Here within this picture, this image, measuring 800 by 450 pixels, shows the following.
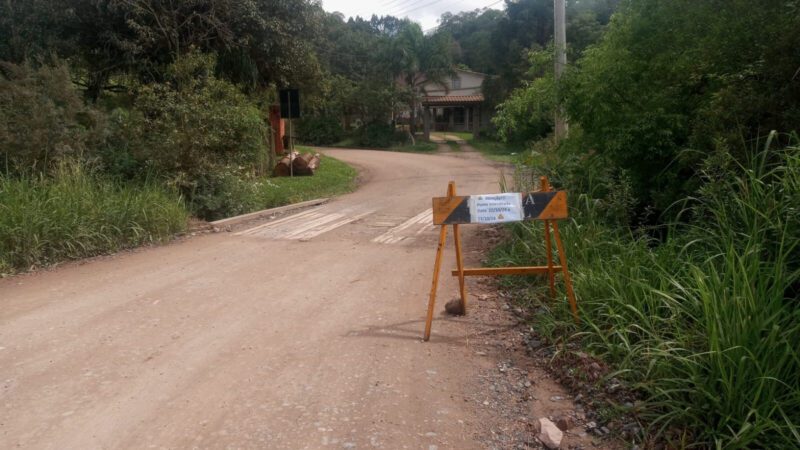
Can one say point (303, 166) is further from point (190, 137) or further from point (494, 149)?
point (494, 149)

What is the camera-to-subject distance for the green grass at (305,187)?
46.9ft

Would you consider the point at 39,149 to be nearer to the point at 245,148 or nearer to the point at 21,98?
the point at 21,98

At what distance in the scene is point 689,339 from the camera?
376cm

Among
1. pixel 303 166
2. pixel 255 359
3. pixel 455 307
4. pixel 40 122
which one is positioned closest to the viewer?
pixel 255 359

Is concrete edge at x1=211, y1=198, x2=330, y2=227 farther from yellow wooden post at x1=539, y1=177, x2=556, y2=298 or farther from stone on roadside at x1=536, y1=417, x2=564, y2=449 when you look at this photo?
stone on roadside at x1=536, y1=417, x2=564, y2=449

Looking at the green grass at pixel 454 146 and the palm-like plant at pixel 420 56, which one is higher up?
the palm-like plant at pixel 420 56

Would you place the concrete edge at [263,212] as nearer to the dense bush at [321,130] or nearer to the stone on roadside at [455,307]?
the stone on roadside at [455,307]

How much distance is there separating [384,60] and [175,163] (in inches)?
1178

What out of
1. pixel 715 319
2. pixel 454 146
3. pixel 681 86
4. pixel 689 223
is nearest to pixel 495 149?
pixel 454 146

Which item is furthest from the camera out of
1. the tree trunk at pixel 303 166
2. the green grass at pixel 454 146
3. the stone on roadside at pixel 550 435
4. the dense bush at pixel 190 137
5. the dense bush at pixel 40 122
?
the green grass at pixel 454 146

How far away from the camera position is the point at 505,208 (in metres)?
5.09

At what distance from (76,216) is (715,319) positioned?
26.4ft

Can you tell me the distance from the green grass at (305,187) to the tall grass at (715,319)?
914cm

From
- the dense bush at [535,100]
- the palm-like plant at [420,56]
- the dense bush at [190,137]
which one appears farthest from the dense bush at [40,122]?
the palm-like plant at [420,56]
